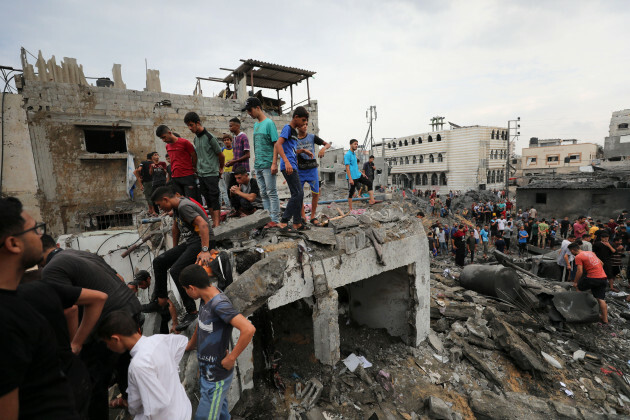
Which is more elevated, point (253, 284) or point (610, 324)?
point (253, 284)

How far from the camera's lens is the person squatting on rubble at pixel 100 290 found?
2.32 metres

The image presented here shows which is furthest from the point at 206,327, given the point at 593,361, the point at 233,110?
the point at 233,110

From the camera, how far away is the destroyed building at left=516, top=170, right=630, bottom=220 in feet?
61.3

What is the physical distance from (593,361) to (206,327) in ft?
26.5

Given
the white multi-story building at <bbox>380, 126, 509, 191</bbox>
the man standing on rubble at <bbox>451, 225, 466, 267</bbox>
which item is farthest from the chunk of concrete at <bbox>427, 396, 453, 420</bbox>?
the white multi-story building at <bbox>380, 126, 509, 191</bbox>

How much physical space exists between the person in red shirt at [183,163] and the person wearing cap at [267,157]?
3.69 feet

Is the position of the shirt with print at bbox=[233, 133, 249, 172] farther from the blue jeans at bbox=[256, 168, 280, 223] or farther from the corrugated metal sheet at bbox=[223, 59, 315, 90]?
the corrugated metal sheet at bbox=[223, 59, 315, 90]

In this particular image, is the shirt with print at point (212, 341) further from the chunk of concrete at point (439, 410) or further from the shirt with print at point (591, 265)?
the shirt with print at point (591, 265)

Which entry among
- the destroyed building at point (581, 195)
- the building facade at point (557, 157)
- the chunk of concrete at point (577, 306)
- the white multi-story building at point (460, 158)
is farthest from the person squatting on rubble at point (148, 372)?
the building facade at point (557, 157)

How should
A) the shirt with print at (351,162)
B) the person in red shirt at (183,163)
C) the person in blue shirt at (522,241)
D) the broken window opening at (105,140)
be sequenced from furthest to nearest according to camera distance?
the person in blue shirt at (522,241)
the broken window opening at (105,140)
the shirt with print at (351,162)
the person in red shirt at (183,163)

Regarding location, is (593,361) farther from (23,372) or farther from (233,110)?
(233,110)

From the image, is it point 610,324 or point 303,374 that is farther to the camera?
point 610,324

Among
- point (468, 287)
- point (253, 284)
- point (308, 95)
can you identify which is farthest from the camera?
point (308, 95)

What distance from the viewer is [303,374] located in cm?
451
